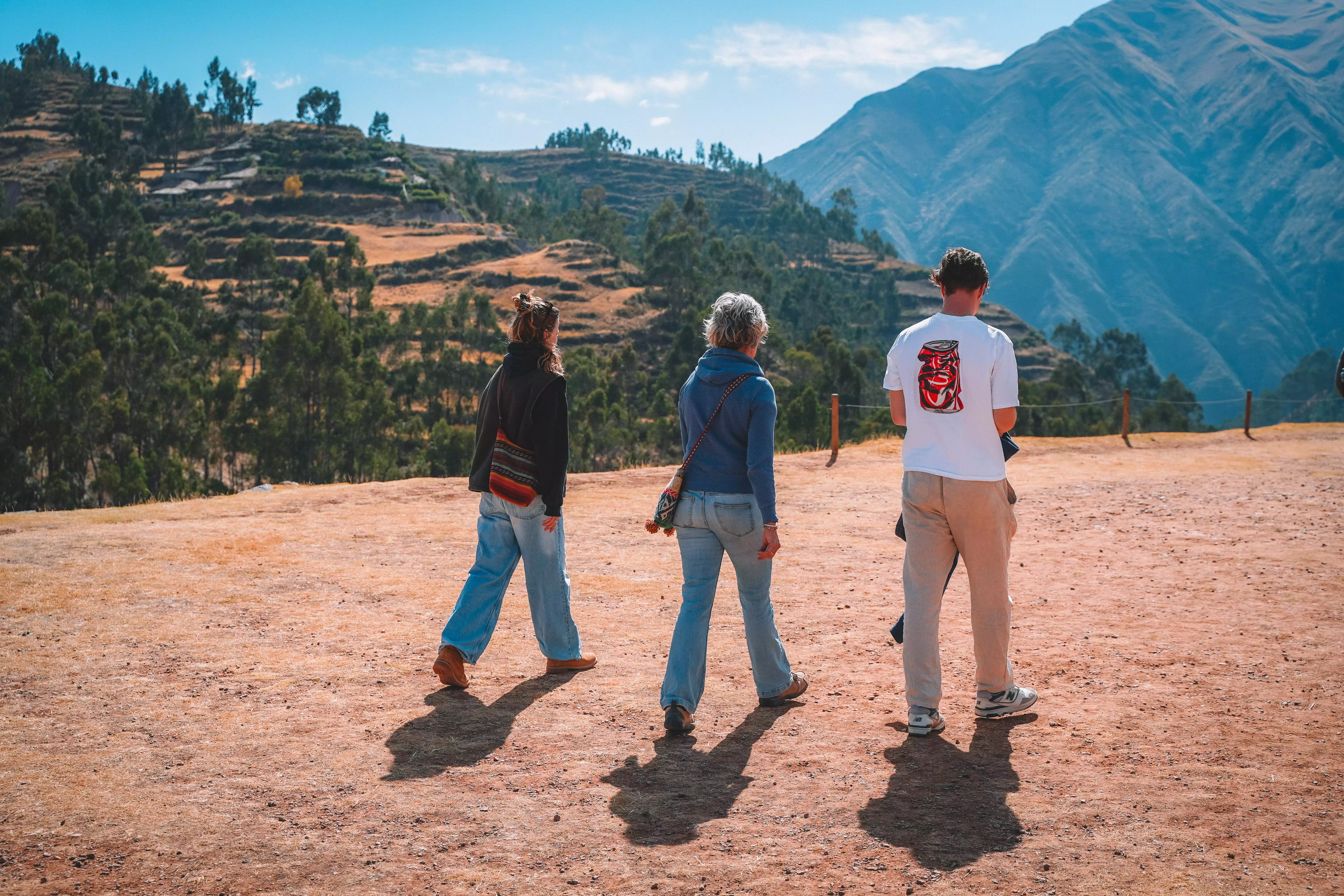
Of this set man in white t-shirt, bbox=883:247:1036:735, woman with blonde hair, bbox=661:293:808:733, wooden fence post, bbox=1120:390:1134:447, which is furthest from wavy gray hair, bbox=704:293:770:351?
wooden fence post, bbox=1120:390:1134:447

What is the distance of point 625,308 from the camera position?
94500 millimetres

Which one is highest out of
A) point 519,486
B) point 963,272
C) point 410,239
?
point 410,239

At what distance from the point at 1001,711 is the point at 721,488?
1.95m

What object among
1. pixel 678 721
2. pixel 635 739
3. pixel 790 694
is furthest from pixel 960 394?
pixel 635 739

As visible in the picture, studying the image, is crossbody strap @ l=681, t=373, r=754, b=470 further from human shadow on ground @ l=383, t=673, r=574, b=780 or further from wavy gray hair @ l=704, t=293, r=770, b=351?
human shadow on ground @ l=383, t=673, r=574, b=780

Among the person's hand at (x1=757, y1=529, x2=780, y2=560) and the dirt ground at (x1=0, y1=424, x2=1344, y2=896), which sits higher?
the person's hand at (x1=757, y1=529, x2=780, y2=560)

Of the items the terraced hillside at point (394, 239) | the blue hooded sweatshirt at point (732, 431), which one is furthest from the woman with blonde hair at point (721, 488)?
the terraced hillside at point (394, 239)

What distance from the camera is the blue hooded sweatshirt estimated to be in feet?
15.6

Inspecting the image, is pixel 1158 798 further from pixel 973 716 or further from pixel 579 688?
pixel 579 688

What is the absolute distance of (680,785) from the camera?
14.5 feet

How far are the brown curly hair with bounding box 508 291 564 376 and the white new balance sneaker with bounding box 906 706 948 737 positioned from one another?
2628mm

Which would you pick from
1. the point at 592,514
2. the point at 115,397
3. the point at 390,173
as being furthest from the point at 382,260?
the point at 592,514

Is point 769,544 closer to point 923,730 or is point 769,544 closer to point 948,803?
point 923,730

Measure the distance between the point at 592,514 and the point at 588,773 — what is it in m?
7.65
